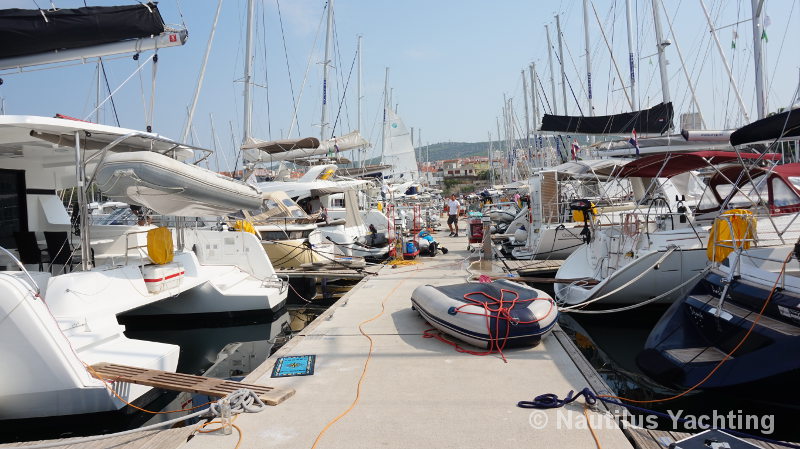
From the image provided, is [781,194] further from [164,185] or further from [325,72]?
[325,72]

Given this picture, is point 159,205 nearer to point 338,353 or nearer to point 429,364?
point 338,353

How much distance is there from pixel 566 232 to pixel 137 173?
425 inches

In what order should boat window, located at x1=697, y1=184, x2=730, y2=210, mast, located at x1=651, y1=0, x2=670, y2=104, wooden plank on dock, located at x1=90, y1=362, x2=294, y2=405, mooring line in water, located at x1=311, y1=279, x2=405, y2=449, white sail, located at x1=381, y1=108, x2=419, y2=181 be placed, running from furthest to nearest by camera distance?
1. white sail, located at x1=381, y1=108, x2=419, y2=181
2. mast, located at x1=651, y1=0, x2=670, y2=104
3. boat window, located at x1=697, y1=184, x2=730, y2=210
4. wooden plank on dock, located at x1=90, y1=362, x2=294, y2=405
5. mooring line in water, located at x1=311, y1=279, x2=405, y2=449

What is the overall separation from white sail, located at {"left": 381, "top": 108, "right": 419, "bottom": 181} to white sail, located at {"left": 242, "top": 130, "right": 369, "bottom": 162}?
22.0 meters

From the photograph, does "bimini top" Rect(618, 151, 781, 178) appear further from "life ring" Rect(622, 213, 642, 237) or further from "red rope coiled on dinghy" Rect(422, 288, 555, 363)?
"red rope coiled on dinghy" Rect(422, 288, 555, 363)

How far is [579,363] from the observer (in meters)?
5.24

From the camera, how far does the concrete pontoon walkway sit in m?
3.63

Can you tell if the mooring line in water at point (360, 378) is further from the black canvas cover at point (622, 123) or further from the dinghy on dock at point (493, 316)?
the black canvas cover at point (622, 123)

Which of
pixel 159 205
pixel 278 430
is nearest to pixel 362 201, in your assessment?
pixel 159 205

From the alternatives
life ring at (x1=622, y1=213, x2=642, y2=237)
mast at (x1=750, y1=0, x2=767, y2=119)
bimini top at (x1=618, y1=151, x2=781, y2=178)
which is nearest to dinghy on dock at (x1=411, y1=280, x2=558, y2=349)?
life ring at (x1=622, y1=213, x2=642, y2=237)

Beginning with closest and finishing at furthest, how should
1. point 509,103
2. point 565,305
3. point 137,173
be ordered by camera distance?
1. point 137,173
2. point 565,305
3. point 509,103

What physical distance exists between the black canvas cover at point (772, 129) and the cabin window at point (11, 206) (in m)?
10.1

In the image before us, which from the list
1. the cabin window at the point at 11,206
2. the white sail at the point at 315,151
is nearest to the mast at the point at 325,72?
the white sail at the point at 315,151

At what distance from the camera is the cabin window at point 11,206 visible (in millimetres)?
7980
